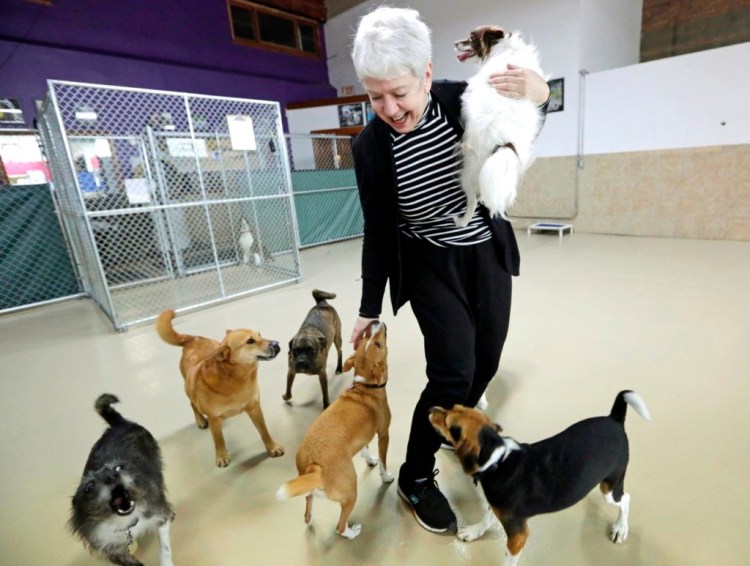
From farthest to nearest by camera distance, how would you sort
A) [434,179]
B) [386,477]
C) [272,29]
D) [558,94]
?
[272,29] → [558,94] → [386,477] → [434,179]

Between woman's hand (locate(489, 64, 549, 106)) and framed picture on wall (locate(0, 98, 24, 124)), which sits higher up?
framed picture on wall (locate(0, 98, 24, 124))

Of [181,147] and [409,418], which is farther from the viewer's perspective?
[181,147]

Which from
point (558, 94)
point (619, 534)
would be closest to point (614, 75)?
point (558, 94)

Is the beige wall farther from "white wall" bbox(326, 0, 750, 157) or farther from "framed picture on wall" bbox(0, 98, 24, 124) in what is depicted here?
"framed picture on wall" bbox(0, 98, 24, 124)

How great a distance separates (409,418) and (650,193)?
212 inches

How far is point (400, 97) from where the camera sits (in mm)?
965

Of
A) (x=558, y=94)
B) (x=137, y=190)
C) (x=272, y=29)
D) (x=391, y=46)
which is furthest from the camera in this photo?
(x=272, y=29)

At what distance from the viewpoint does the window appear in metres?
7.43

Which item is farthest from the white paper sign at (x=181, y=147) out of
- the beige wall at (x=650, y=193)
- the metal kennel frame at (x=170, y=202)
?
the beige wall at (x=650, y=193)

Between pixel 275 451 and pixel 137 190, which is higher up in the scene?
pixel 137 190

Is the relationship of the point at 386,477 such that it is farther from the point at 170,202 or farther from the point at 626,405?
the point at 170,202

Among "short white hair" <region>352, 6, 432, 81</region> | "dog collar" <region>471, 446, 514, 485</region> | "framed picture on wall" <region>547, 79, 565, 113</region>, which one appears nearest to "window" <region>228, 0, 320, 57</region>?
"framed picture on wall" <region>547, 79, 565, 113</region>

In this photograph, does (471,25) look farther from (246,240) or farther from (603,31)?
(246,240)

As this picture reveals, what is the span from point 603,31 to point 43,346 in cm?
794
